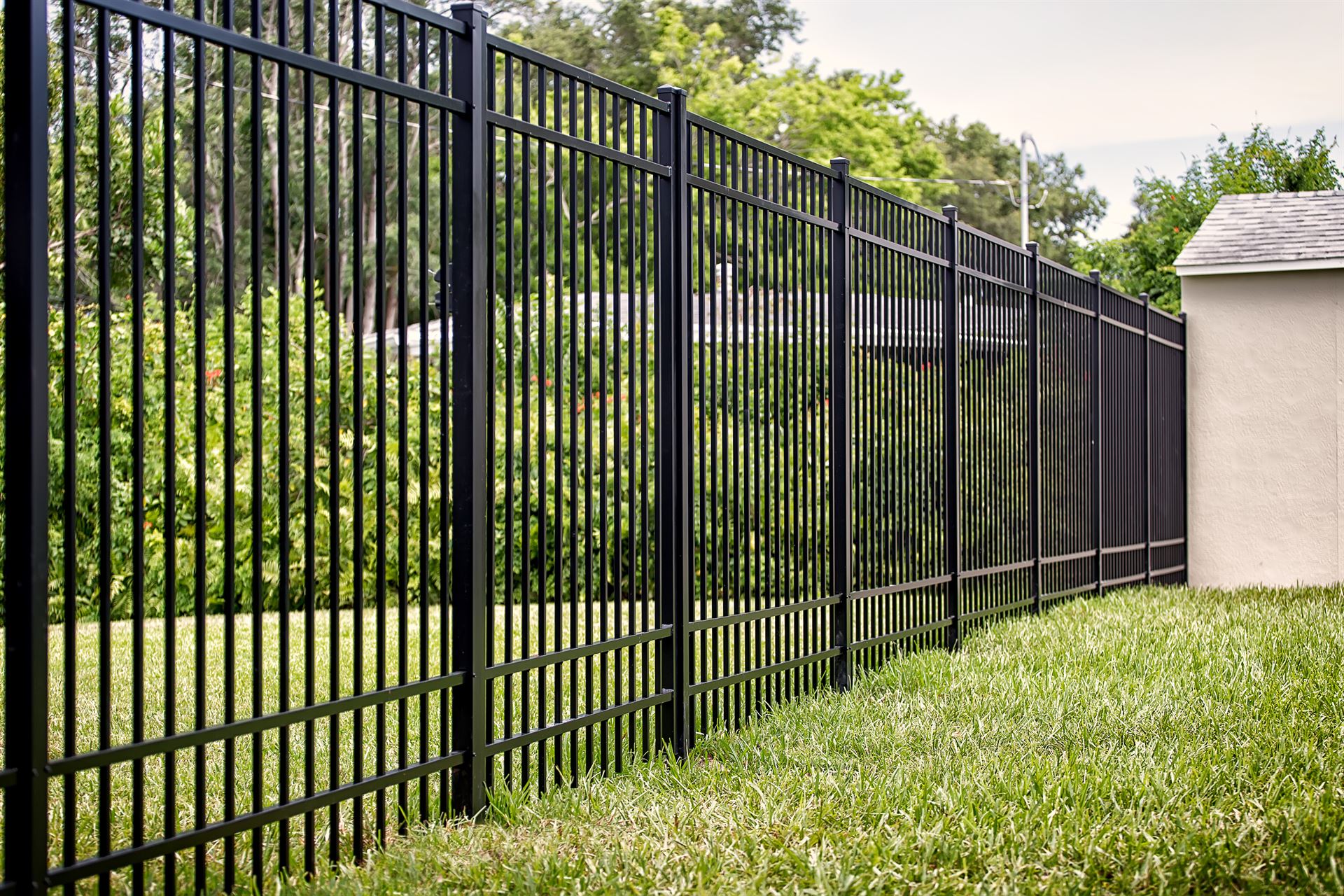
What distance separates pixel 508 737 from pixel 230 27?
2.48 meters

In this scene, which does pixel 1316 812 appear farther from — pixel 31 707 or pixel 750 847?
pixel 31 707

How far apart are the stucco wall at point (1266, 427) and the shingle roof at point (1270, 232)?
0.81 feet

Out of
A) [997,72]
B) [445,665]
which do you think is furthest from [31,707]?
[997,72]

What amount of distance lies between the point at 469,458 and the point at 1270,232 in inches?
512

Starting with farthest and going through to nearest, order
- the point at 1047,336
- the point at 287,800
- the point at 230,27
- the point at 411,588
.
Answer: the point at 411,588
the point at 1047,336
the point at 287,800
the point at 230,27

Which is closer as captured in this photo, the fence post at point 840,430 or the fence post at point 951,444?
the fence post at point 840,430

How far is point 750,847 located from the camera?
388cm

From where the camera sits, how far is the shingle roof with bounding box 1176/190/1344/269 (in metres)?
14.2

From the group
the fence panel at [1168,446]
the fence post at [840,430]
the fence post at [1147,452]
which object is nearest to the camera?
the fence post at [840,430]

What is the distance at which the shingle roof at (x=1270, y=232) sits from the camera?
14234mm

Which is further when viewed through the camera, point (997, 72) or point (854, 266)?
point (997, 72)

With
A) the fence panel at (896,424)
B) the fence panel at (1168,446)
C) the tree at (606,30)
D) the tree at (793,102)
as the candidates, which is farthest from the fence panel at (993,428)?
the tree at (606,30)

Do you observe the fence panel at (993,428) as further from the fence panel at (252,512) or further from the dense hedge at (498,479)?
the fence panel at (252,512)

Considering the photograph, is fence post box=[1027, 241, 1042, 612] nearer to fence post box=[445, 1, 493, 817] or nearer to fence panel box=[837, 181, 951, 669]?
fence panel box=[837, 181, 951, 669]
